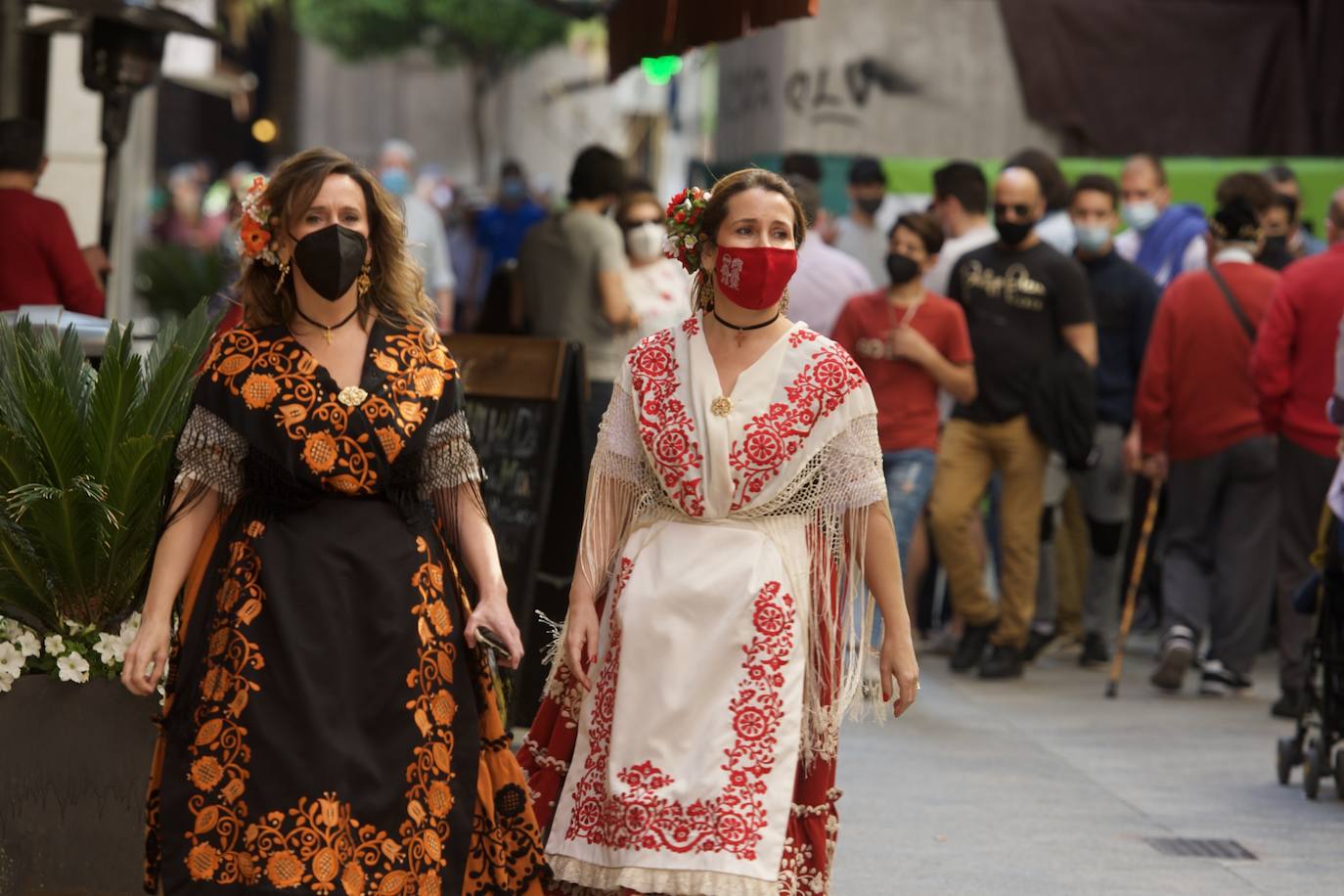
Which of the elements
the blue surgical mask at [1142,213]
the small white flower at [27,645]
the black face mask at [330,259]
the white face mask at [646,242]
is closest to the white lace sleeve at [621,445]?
the black face mask at [330,259]

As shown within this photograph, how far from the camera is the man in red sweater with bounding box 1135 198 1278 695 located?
34.3 feet

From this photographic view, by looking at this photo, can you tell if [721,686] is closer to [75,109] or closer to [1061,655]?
[1061,655]

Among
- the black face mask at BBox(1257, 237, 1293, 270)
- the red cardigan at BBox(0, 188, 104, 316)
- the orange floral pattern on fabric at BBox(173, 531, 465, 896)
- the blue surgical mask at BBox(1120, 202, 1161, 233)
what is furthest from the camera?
the blue surgical mask at BBox(1120, 202, 1161, 233)

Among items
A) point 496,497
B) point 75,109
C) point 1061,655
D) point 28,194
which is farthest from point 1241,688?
point 75,109

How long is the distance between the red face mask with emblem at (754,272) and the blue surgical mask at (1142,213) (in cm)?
791

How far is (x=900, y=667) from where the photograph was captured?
5.13 metres

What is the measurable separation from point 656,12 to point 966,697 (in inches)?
135

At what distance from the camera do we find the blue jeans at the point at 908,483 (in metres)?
10.1

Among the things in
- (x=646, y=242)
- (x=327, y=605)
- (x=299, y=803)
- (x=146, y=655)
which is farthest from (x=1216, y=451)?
(x=146, y=655)

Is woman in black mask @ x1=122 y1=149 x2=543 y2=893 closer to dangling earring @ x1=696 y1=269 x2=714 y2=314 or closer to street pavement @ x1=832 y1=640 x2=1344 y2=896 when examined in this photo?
dangling earring @ x1=696 y1=269 x2=714 y2=314

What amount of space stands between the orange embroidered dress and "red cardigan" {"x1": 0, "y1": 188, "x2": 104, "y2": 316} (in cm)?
433

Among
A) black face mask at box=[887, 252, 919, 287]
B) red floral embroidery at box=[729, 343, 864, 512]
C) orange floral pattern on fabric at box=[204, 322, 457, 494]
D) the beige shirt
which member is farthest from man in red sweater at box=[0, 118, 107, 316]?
red floral embroidery at box=[729, 343, 864, 512]

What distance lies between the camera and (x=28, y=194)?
9.08 m

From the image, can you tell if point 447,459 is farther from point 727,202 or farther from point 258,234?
point 727,202
